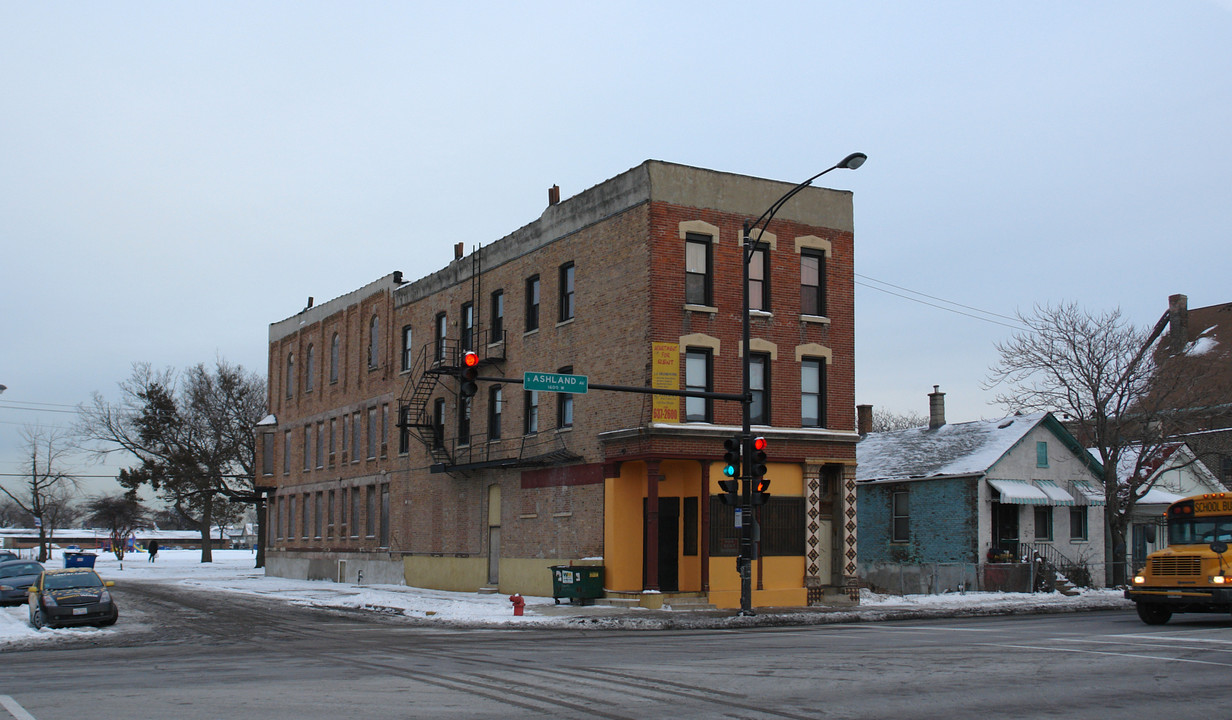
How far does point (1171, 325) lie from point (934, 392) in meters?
26.7

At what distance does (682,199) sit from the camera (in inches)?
1184

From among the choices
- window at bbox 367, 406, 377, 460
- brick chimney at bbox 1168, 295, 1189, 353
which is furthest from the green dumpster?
brick chimney at bbox 1168, 295, 1189, 353

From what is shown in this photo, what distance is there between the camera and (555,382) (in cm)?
2416

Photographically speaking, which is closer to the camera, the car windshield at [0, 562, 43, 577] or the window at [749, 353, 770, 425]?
the window at [749, 353, 770, 425]

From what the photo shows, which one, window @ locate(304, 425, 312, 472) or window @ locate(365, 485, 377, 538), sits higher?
window @ locate(304, 425, 312, 472)

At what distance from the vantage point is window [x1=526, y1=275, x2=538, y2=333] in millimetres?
35312

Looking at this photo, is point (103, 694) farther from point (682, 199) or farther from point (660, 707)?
point (682, 199)

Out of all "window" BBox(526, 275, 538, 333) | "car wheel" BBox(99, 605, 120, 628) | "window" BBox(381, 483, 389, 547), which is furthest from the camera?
"window" BBox(381, 483, 389, 547)

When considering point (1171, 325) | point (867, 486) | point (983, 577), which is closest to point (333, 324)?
point (867, 486)

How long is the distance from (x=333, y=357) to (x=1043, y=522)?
32128mm

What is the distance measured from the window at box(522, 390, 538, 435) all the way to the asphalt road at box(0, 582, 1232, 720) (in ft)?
40.7

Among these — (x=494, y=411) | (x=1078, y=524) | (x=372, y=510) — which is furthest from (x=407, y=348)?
(x=1078, y=524)

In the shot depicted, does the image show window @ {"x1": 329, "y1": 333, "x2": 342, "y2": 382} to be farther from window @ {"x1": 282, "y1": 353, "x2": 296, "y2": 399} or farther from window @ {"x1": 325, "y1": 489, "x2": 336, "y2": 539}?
window @ {"x1": 325, "y1": 489, "x2": 336, "y2": 539}

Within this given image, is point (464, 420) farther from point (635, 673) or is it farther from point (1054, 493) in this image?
point (635, 673)
